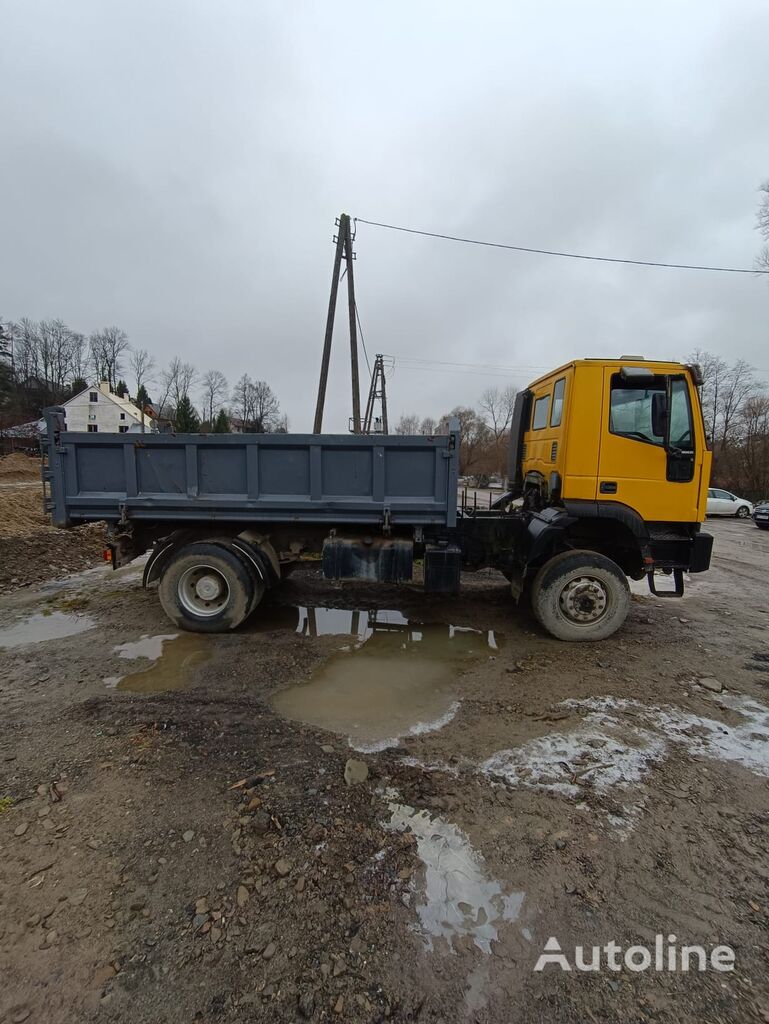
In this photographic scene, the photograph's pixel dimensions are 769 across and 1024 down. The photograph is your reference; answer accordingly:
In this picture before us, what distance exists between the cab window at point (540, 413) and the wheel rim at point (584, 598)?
1.87 meters

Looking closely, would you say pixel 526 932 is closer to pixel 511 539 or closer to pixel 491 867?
pixel 491 867

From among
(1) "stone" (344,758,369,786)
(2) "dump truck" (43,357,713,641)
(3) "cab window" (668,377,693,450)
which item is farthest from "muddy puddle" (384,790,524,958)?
(3) "cab window" (668,377,693,450)

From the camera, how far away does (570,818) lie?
2580 millimetres

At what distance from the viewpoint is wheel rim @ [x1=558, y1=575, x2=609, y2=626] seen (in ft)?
16.5

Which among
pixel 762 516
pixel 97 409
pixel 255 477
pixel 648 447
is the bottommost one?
pixel 762 516

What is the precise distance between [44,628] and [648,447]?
676 centimetres

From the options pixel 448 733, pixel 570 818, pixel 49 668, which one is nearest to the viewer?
pixel 570 818

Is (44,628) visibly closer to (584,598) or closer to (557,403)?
(584,598)

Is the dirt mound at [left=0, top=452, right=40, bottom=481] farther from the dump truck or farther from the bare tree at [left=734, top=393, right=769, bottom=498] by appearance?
the bare tree at [left=734, top=393, right=769, bottom=498]

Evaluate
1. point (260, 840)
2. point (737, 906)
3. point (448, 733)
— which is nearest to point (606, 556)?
point (448, 733)

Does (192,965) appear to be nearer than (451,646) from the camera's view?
Yes

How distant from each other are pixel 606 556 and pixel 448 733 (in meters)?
2.87

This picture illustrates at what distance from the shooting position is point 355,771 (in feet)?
9.57

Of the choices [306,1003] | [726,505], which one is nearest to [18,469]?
[306,1003]
